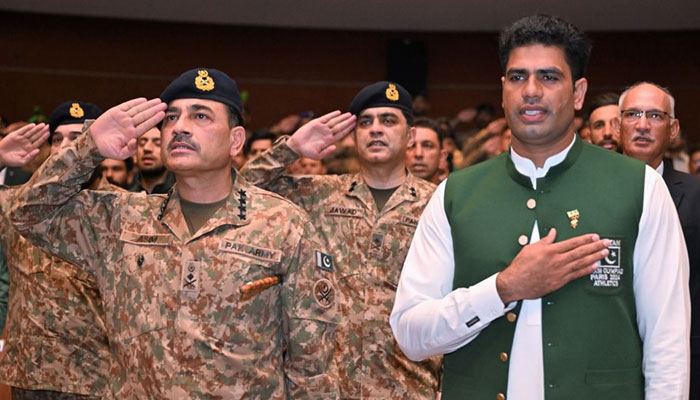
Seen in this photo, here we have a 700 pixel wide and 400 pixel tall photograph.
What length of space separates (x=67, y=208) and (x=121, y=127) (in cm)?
34

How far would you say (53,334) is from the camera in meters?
4.08

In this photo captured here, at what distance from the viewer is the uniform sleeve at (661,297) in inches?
88.6

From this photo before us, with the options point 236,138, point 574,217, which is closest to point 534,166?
point 574,217

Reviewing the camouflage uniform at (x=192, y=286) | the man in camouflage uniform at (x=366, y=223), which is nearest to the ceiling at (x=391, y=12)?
the man in camouflage uniform at (x=366, y=223)

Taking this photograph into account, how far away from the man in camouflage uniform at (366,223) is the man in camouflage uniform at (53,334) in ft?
2.93

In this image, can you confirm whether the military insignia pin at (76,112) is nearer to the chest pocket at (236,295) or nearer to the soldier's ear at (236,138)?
the soldier's ear at (236,138)

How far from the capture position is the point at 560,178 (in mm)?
2482

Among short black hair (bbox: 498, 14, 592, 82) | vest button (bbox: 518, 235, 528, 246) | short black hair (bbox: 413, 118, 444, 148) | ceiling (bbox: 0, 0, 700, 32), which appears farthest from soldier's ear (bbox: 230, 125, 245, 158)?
ceiling (bbox: 0, 0, 700, 32)

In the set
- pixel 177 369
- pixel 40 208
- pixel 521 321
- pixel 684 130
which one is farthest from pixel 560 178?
pixel 684 130

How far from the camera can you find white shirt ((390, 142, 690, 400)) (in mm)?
2268

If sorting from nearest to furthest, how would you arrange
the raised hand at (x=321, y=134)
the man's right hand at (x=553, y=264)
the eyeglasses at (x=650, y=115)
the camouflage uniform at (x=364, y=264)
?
the man's right hand at (x=553, y=264) < the eyeglasses at (x=650, y=115) < the raised hand at (x=321, y=134) < the camouflage uniform at (x=364, y=264)

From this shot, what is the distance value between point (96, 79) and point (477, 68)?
463cm

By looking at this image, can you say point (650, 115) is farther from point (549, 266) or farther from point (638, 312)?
point (549, 266)

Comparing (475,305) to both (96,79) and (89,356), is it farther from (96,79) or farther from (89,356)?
(96,79)
